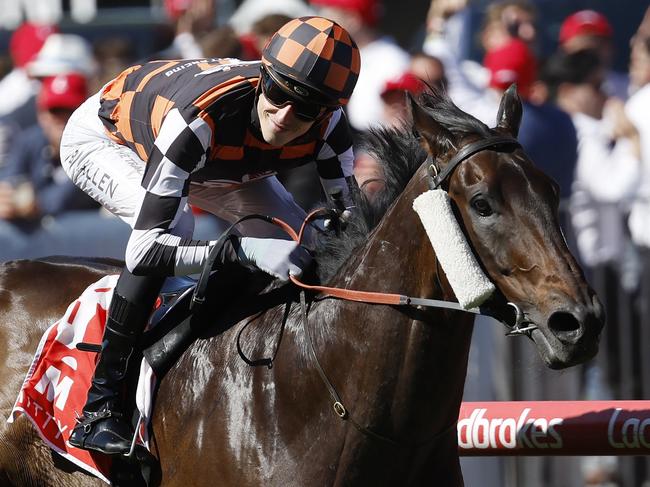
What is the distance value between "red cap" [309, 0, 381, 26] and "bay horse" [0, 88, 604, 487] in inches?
170

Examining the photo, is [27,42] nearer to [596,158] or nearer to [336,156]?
[596,158]

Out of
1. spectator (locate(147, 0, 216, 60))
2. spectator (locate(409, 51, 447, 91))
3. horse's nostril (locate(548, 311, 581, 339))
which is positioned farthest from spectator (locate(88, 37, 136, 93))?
horse's nostril (locate(548, 311, 581, 339))

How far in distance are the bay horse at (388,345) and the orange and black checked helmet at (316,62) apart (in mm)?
220

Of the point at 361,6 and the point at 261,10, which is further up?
the point at 361,6

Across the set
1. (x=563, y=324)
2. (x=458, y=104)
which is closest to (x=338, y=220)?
(x=563, y=324)

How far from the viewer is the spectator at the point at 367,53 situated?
8.06m

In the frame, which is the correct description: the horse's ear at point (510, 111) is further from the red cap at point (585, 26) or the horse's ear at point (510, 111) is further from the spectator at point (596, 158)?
the red cap at point (585, 26)

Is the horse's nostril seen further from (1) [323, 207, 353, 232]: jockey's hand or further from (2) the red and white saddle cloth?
(2) the red and white saddle cloth

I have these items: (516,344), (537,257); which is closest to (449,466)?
(537,257)

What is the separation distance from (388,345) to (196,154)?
2.87 ft

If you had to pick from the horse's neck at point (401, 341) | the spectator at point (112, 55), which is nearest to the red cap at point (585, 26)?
the spectator at point (112, 55)

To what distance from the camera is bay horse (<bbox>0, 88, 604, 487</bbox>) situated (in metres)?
3.33

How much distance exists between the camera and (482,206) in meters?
3.40

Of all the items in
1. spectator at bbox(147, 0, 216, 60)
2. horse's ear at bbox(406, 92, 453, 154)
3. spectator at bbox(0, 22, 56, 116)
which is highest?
horse's ear at bbox(406, 92, 453, 154)
